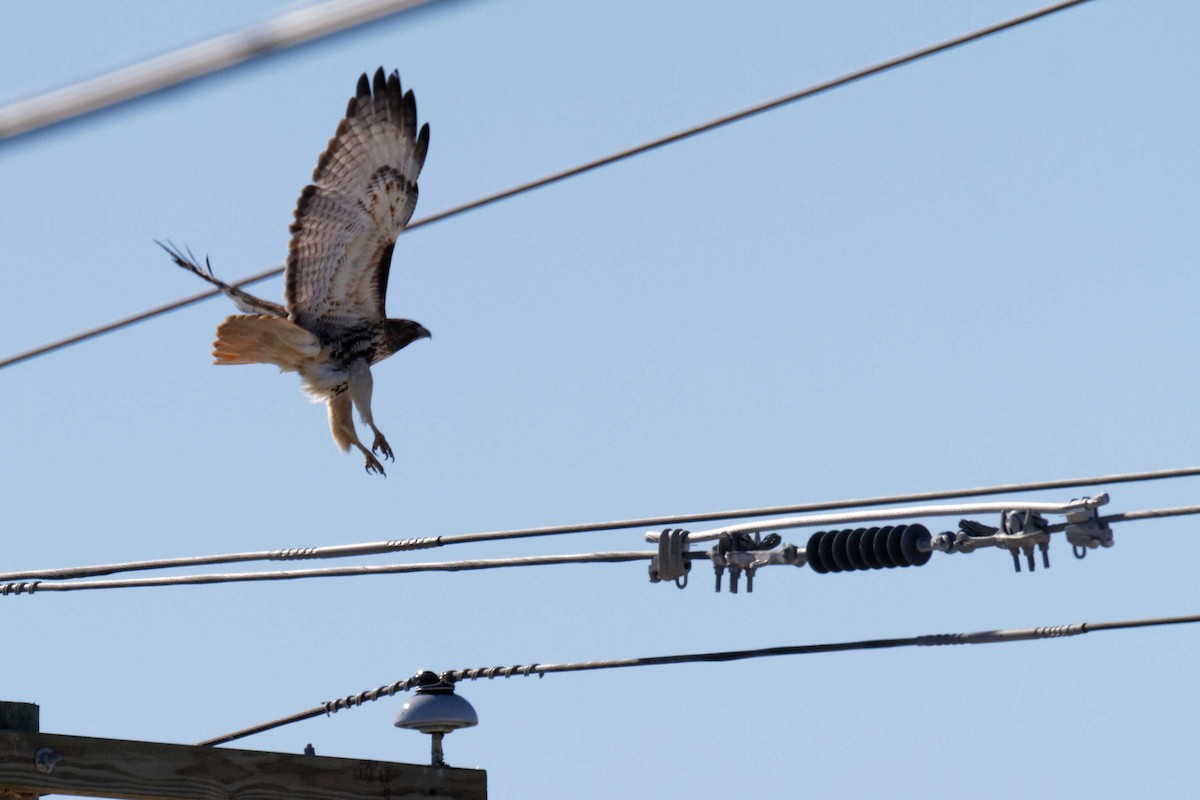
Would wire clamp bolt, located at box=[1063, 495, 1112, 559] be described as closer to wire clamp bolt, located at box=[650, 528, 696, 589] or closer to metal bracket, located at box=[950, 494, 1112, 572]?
metal bracket, located at box=[950, 494, 1112, 572]

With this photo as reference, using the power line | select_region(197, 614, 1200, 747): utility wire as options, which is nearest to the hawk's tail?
select_region(197, 614, 1200, 747): utility wire

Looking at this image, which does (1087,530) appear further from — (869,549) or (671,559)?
(671,559)

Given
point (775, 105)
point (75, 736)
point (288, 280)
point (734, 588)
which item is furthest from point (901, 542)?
point (288, 280)

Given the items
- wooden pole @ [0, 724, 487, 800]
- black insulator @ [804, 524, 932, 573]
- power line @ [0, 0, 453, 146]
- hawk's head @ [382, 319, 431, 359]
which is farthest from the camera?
hawk's head @ [382, 319, 431, 359]

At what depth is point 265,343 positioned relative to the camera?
9.93 m

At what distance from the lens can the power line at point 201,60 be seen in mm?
2268

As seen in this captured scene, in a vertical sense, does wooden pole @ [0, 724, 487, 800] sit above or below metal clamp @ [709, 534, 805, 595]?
below

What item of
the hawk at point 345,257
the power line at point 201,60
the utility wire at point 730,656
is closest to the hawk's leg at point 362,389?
the hawk at point 345,257

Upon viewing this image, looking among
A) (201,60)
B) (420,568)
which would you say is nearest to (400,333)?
(420,568)

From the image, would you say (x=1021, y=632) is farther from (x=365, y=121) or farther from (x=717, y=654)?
(x=365, y=121)

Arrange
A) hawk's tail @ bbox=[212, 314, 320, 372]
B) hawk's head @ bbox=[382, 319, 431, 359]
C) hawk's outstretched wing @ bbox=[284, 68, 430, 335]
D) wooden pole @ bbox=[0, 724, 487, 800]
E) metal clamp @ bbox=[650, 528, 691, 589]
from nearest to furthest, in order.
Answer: wooden pole @ bbox=[0, 724, 487, 800] < metal clamp @ bbox=[650, 528, 691, 589] < hawk's tail @ bbox=[212, 314, 320, 372] < hawk's outstretched wing @ bbox=[284, 68, 430, 335] < hawk's head @ bbox=[382, 319, 431, 359]

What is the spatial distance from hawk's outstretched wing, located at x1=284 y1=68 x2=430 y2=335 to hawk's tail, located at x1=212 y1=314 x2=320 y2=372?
14cm

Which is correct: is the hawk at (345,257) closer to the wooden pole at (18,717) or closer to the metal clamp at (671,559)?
the metal clamp at (671,559)

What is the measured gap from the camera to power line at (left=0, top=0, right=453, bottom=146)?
227 cm
